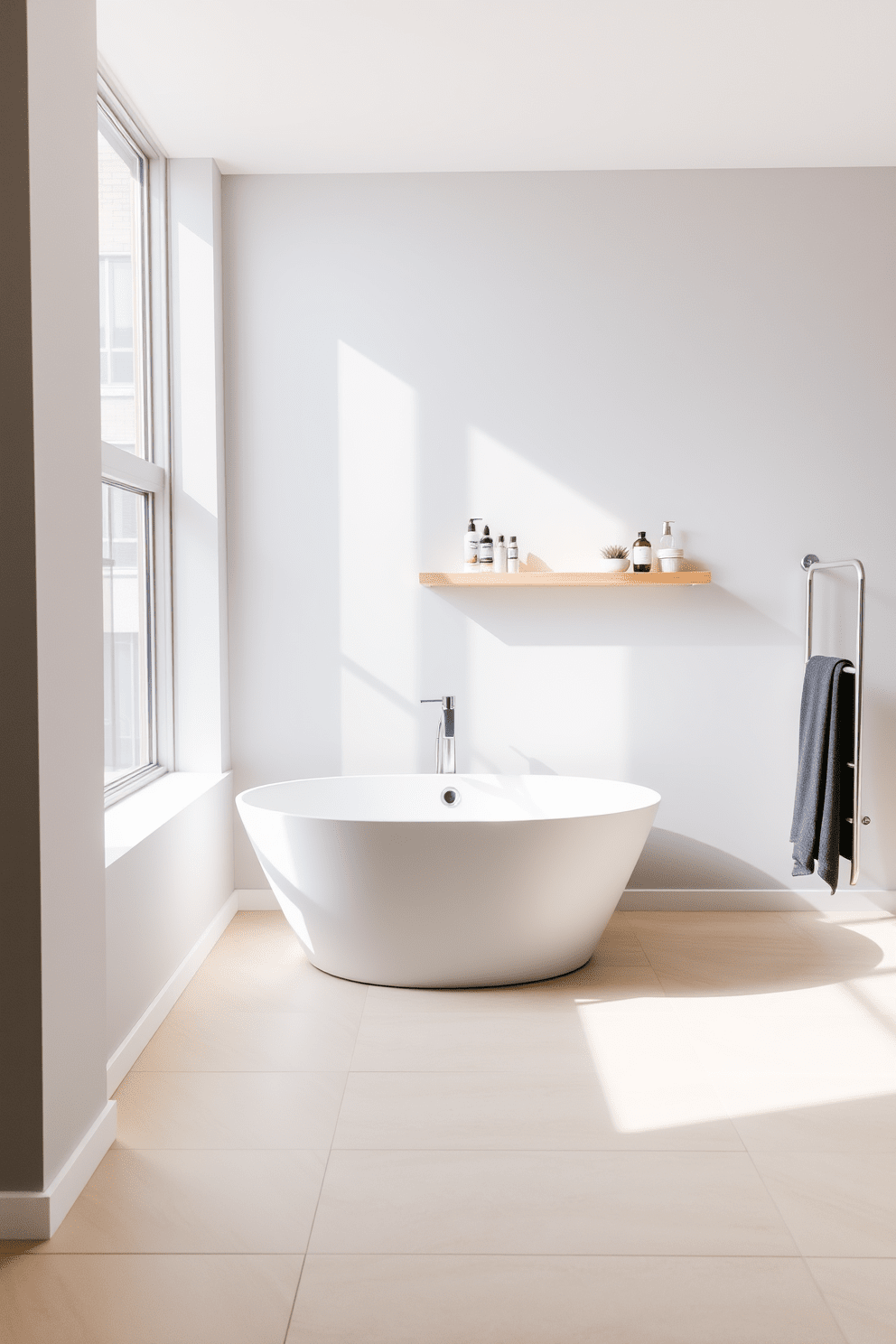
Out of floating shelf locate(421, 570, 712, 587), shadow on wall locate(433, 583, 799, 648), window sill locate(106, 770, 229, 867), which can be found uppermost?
floating shelf locate(421, 570, 712, 587)

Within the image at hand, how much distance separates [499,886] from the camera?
2934 millimetres

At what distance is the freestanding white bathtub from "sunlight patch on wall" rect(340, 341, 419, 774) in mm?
802

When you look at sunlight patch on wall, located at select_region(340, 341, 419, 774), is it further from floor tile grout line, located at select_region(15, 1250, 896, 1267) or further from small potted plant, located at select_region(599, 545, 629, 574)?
floor tile grout line, located at select_region(15, 1250, 896, 1267)

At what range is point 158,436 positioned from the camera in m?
3.71

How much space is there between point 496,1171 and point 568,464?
2530mm

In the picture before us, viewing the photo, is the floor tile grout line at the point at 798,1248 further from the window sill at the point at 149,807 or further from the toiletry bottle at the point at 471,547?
the toiletry bottle at the point at 471,547

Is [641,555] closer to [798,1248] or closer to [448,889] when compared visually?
[448,889]

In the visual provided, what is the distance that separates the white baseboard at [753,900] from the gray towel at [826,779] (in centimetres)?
42

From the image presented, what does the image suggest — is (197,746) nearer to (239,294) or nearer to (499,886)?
(499,886)

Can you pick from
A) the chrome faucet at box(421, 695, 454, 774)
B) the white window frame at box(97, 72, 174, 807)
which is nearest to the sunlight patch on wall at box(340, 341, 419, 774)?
the chrome faucet at box(421, 695, 454, 774)

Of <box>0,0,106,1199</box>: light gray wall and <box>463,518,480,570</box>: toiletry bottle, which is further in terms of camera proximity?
<box>463,518,480,570</box>: toiletry bottle

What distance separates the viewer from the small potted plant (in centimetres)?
372

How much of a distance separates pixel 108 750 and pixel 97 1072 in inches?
50.6

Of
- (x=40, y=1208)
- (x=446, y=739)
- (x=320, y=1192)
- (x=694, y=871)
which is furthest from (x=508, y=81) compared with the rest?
(x=40, y=1208)
